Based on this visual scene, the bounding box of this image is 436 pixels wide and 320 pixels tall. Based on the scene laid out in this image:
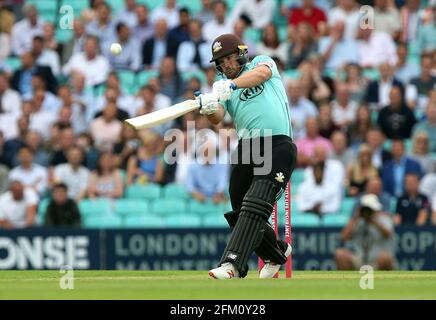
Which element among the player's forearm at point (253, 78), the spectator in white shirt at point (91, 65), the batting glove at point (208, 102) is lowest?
the batting glove at point (208, 102)

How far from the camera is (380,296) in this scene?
8430 mm

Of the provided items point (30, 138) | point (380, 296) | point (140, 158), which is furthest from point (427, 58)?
point (380, 296)

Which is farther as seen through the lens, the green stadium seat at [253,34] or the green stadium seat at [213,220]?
the green stadium seat at [253,34]

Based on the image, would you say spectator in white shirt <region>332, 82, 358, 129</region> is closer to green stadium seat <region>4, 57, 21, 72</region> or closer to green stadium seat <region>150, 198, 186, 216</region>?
green stadium seat <region>150, 198, 186, 216</region>

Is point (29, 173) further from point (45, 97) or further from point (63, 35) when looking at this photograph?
point (63, 35)

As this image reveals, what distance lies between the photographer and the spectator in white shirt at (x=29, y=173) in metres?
17.2

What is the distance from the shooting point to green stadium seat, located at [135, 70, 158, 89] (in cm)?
1869

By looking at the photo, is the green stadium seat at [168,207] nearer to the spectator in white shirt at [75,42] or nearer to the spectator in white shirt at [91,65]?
the spectator in white shirt at [91,65]

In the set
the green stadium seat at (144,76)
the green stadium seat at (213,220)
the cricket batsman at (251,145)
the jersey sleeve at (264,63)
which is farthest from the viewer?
the green stadium seat at (144,76)

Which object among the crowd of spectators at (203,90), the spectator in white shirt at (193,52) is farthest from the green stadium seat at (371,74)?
the spectator in white shirt at (193,52)

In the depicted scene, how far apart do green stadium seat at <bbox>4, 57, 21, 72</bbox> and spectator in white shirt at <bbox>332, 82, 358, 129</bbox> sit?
5.11m

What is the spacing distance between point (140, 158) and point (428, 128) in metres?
4.10

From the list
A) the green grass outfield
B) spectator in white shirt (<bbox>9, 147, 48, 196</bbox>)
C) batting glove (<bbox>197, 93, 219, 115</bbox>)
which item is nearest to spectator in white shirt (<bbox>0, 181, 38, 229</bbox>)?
spectator in white shirt (<bbox>9, 147, 48, 196</bbox>)

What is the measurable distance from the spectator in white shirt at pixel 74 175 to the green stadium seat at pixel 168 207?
1.03 meters
